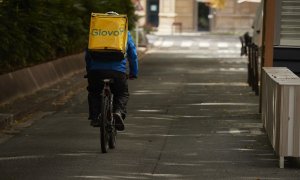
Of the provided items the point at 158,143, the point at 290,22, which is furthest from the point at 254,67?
the point at 158,143

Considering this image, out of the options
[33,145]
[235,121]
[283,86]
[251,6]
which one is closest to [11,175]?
[33,145]

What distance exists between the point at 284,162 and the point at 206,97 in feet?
29.5

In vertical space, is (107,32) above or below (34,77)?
above

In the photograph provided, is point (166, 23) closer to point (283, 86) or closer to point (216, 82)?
point (216, 82)

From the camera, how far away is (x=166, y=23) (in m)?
76.9

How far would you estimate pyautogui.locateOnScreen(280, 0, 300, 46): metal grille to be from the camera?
1505cm

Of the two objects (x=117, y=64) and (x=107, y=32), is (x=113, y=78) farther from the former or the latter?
(x=107, y=32)

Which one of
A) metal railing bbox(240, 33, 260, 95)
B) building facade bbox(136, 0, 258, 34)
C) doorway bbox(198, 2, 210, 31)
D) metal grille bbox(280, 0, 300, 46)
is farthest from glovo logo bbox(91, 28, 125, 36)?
doorway bbox(198, 2, 210, 31)

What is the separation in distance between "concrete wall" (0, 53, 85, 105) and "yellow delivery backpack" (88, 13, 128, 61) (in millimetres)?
5346

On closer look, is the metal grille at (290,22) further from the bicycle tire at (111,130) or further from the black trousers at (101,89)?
the bicycle tire at (111,130)

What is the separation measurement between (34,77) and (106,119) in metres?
8.72

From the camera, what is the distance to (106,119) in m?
11.2

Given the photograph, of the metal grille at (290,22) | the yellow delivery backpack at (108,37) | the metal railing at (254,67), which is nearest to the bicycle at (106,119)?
the yellow delivery backpack at (108,37)

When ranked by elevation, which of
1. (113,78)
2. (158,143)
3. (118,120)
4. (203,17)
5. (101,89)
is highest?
(113,78)
